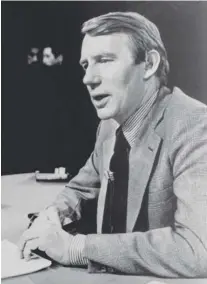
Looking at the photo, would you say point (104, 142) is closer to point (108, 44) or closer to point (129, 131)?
point (129, 131)

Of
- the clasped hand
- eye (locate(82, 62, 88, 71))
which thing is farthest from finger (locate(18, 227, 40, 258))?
eye (locate(82, 62, 88, 71))

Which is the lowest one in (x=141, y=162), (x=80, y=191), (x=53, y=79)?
(x=80, y=191)

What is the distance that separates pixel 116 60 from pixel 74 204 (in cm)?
48

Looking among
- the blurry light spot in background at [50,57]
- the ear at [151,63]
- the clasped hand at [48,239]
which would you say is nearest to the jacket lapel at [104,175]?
the clasped hand at [48,239]

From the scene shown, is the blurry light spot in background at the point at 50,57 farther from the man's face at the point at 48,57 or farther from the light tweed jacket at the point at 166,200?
the light tweed jacket at the point at 166,200

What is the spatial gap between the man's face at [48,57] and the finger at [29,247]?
1.94 feet

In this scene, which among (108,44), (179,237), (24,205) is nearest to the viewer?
(179,237)

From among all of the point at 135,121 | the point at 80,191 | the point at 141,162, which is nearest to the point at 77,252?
the point at 80,191

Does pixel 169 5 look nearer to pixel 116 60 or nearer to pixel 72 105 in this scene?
pixel 116 60

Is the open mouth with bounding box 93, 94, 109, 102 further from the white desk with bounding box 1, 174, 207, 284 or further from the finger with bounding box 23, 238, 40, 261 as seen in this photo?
the finger with bounding box 23, 238, 40, 261

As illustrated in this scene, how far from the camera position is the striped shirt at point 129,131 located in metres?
1.09

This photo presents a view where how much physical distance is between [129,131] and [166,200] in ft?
0.79

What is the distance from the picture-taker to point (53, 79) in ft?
4.32

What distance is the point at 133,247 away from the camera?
3.53ft
